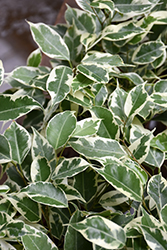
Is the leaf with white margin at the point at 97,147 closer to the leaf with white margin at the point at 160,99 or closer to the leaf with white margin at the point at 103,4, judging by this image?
the leaf with white margin at the point at 160,99

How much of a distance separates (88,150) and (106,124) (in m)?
0.09

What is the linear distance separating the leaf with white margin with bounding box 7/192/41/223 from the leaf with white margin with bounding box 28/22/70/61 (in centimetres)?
36

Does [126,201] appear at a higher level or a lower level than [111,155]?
lower

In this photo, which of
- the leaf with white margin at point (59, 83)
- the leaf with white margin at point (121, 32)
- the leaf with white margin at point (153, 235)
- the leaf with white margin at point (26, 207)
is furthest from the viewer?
the leaf with white margin at point (121, 32)

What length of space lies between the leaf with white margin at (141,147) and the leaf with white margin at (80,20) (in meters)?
0.39

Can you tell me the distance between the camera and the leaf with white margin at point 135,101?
62 centimetres

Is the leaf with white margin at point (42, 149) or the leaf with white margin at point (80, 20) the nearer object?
the leaf with white margin at point (42, 149)

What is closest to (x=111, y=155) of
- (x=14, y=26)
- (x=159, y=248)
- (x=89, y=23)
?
(x=159, y=248)

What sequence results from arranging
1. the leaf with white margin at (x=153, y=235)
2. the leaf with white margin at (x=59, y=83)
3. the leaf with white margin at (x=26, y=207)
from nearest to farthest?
the leaf with white margin at (x=153, y=235) → the leaf with white margin at (x=26, y=207) → the leaf with white margin at (x=59, y=83)

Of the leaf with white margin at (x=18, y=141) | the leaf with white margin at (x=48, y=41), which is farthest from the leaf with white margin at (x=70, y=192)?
the leaf with white margin at (x=48, y=41)

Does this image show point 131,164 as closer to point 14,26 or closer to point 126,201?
point 126,201

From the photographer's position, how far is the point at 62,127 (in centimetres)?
56

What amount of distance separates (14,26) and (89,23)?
67 cm

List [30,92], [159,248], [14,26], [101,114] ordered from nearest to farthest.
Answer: [159,248] < [101,114] < [30,92] < [14,26]
